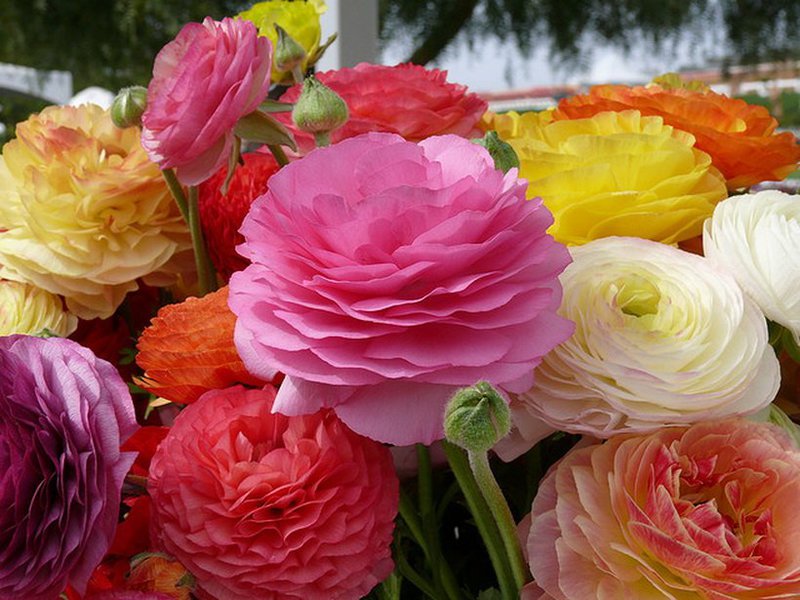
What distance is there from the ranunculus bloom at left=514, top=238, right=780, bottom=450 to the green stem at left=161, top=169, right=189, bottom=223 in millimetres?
191

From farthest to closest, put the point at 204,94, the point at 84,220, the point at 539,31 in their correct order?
1. the point at 539,31
2. the point at 84,220
3. the point at 204,94

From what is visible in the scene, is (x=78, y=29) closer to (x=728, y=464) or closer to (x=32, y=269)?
(x=32, y=269)

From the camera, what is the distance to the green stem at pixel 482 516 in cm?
32

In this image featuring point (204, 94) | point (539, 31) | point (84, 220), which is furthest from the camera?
point (539, 31)

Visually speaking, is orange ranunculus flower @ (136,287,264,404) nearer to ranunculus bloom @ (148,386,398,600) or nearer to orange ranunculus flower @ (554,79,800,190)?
ranunculus bloom @ (148,386,398,600)

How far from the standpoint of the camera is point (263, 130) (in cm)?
40

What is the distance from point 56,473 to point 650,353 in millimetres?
191

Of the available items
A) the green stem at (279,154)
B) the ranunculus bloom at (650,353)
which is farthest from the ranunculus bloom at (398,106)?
the ranunculus bloom at (650,353)

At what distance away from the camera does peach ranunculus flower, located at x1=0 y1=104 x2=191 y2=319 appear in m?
0.46

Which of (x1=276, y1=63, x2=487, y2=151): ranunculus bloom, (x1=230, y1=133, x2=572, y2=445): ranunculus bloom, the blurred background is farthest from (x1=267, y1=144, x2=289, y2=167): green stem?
the blurred background

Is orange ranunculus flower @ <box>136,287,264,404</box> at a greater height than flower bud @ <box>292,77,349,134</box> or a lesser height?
lesser

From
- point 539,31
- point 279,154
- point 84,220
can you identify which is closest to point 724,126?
point 279,154

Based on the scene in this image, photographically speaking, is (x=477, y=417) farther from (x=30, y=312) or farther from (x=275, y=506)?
(x=30, y=312)

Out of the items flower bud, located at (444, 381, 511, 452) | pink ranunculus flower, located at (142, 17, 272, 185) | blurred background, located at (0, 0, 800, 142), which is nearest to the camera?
flower bud, located at (444, 381, 511, 452)
